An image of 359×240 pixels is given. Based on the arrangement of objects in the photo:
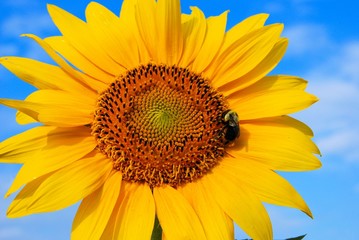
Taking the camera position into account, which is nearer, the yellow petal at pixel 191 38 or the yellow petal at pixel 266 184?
the yellow petal at pixel 266 184

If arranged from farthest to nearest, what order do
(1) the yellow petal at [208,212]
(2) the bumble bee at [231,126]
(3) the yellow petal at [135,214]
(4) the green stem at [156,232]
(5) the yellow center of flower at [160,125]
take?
(2) the bumble bee at [231,126] < (5) the yellow center of flower at [160,125] < (4) the green stem at [156,232] < (1) the yellow petal at [208,212] < (3) the yellow petal at [135,214]

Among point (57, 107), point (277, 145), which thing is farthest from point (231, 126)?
point (57, 107)

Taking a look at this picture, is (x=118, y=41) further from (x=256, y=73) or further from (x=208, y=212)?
(x=208, y=212)

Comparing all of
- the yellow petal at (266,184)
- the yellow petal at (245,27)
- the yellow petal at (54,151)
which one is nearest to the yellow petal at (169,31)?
the yellow petal at (245,27)

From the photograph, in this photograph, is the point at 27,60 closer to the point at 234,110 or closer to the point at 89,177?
the point at 89,177

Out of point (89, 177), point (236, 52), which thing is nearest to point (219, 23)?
point (236, 52)

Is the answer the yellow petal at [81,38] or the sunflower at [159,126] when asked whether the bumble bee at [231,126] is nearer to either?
the sunflower at [159,126]

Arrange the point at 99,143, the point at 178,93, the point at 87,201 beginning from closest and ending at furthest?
the point at 87,201, the point at 99,143, the point at 178,93
